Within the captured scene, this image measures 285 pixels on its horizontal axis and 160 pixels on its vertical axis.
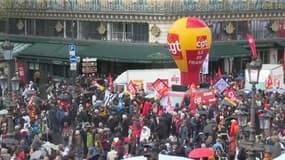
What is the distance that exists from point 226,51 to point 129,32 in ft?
21.2

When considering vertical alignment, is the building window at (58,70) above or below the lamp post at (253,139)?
below

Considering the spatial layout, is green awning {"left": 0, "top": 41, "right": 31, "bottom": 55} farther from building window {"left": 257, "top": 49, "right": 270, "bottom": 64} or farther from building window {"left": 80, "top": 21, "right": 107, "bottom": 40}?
building window {"left": 257, "top": 49, "right": 270, "bottom": 64}

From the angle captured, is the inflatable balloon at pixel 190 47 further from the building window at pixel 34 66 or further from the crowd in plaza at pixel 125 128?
the building window at pixel 34 66

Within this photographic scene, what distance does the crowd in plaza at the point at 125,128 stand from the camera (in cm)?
2742

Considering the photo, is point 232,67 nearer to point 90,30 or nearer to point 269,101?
point 90,30

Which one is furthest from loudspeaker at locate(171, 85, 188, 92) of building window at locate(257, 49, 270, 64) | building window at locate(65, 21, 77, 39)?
building window at locate(65, 21, 77, 39)

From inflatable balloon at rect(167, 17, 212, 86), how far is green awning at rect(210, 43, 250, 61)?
7464 mm

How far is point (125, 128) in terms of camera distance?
107 feet

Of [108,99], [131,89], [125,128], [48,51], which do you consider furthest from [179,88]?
[48,51]

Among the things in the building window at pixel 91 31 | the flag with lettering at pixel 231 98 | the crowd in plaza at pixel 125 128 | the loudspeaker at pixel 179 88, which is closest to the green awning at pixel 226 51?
the building window at pixel 91 31

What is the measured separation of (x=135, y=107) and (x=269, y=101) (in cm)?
574

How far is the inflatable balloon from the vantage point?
47562mm

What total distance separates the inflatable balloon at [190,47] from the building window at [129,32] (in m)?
9.33

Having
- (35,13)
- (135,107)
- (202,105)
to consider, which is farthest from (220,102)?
(35,13)
